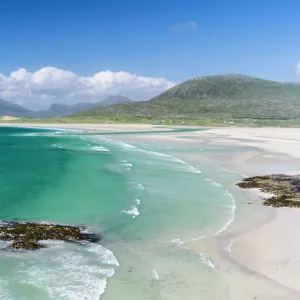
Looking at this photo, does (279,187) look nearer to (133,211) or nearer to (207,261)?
(133,211)

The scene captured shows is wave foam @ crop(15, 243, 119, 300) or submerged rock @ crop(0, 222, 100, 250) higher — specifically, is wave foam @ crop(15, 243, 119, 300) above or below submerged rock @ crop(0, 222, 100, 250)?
below

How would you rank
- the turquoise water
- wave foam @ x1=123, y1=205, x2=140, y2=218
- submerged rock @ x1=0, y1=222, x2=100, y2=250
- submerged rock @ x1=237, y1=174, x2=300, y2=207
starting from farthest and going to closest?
submerged rock @ x1=237, y1=174, x2=300, y2=207 < wave foam @ x1=123, y1=205, x2=140, y2=218 < submerged rock @ x1=0, y1=222, x2=100, y2=250 < the turquoise water

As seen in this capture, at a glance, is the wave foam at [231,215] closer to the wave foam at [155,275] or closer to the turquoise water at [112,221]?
the turquoise water at [112,221]

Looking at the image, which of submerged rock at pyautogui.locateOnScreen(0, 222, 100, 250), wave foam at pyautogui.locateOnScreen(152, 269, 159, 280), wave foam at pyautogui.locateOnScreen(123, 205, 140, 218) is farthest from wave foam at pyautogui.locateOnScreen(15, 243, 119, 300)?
wave foam at pyautogui.locateOnScreen(123, 205, 140, 218)

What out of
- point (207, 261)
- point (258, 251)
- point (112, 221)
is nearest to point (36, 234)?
point (112, 221)

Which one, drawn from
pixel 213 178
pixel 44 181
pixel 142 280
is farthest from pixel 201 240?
pixel 44 181

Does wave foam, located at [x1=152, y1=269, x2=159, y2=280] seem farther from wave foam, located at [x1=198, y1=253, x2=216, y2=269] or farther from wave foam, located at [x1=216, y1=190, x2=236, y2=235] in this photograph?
wave foam, located at [x1=216, y1=190, x2=236, y2=235]

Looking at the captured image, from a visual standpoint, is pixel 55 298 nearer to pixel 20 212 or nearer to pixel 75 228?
pixel 75 228
